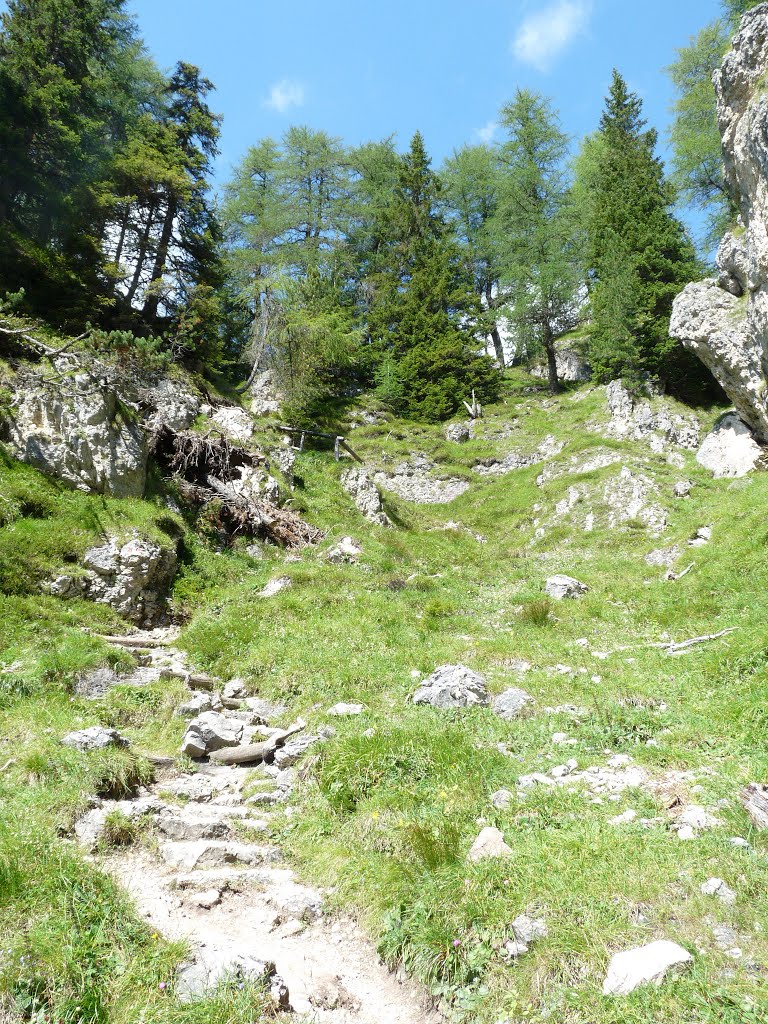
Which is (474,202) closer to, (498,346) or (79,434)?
(498,346)

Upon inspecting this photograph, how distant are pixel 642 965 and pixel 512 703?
14.3 ft

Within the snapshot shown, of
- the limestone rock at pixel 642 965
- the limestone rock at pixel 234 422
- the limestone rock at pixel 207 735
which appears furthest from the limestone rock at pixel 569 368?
Result: the limestone rock at pixel 642 965

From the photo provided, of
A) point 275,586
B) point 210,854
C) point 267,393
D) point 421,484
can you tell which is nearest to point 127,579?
point 275,586

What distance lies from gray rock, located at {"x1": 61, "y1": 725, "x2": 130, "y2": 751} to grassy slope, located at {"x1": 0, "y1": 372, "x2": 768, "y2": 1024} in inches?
16.5

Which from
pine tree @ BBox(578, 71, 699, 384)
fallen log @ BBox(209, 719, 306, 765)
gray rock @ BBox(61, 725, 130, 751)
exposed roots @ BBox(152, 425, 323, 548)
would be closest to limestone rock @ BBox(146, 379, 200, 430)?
exposed roots @ BBox(152, 425, 323, 548)

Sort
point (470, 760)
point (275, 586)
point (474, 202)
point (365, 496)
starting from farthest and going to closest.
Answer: point (474, 202) < point (365, 496) < point (275, 586) < point (470, 760)

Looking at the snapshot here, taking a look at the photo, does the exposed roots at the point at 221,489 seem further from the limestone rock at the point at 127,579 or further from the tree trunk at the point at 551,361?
the tree trunk at the point at 551,361

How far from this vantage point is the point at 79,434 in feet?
44.0

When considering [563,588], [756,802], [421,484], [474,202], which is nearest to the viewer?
[756,802]

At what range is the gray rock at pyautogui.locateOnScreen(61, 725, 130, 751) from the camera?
6.50m

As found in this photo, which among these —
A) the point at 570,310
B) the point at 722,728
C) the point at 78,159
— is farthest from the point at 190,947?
the point at 570,310

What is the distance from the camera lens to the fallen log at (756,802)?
14.6ft

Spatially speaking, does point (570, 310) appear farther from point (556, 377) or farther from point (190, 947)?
point (190, 947)

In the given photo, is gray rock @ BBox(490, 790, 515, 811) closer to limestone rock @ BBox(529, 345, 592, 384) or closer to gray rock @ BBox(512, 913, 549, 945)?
gray rock @ BBox(512, 913, 549, 945)
